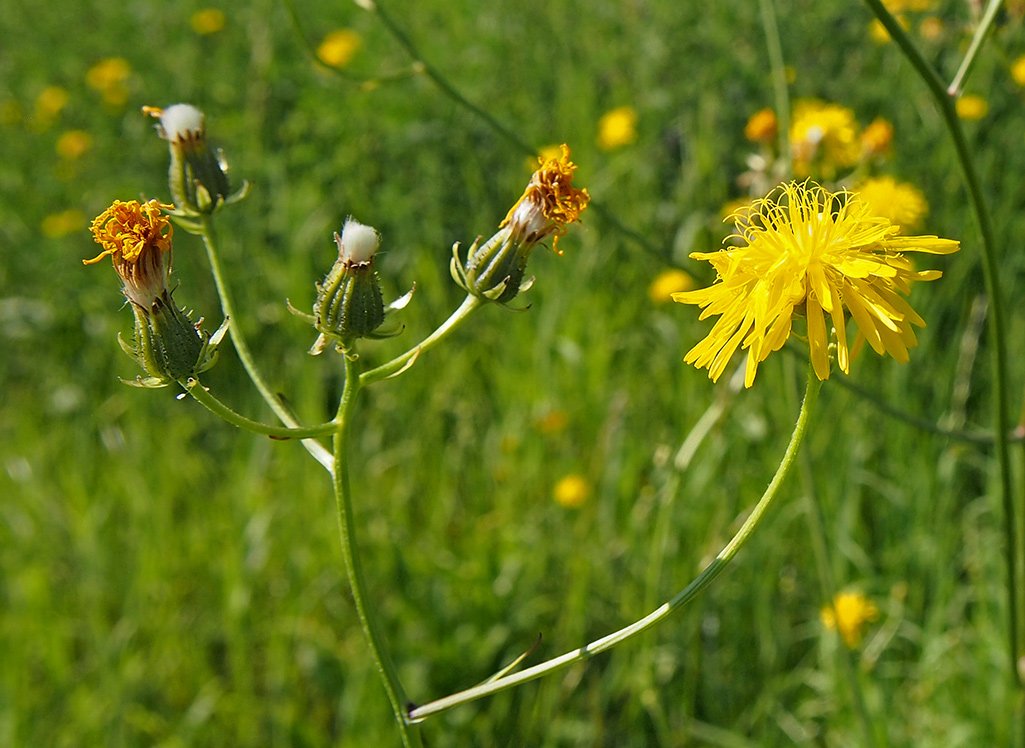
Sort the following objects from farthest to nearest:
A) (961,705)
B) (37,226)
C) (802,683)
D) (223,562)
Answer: (37,226) < (223,562) < (802,683) < (961,705)

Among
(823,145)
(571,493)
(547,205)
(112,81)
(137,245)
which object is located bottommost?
(571,493)

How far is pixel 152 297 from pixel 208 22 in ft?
13.9

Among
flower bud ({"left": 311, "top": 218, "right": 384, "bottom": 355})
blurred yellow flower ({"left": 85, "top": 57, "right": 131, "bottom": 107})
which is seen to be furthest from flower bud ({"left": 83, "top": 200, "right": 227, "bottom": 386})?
blurred yellow flower ({"left": 85, "top": 57, "right": 131, "bottom": 107})

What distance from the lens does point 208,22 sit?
5.09 m

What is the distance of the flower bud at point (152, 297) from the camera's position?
1221mm

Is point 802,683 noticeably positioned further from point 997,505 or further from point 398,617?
point 398,617

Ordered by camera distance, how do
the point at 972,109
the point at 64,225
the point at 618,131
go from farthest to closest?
1. the point at 64,225
2. the point at 618,131
3. the point at 972,109

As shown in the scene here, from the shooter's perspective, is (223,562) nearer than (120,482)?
Yes

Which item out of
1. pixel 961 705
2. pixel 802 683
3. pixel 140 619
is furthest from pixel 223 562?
pixel 961 705

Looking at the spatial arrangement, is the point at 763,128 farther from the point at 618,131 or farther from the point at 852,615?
the point at 852,615

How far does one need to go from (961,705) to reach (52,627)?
7.09 feet

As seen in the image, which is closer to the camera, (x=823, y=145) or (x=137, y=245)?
(x=137, y=245)

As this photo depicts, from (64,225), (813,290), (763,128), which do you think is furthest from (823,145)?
(64,225)

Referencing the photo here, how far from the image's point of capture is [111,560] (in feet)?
9.85
